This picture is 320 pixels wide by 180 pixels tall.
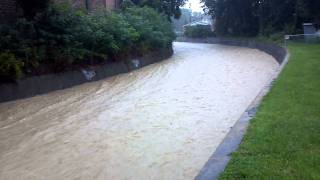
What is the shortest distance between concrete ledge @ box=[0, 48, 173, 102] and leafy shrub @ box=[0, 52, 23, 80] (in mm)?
259

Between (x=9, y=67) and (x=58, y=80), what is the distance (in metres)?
3.00

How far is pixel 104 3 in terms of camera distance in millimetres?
32562

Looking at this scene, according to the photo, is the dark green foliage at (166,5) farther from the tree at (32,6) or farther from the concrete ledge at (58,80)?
the tree at (32,6)

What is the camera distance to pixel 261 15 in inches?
1957

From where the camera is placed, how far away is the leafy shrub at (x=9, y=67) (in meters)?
15.6

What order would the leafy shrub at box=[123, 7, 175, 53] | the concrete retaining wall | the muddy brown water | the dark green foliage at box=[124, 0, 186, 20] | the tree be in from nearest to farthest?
the muddy brown water
the tree
the leafy shrub at box=[123, 7, 175, 53]
the concrete retaining wall
the dark green foliage at box=[124, 0, 186, 20]

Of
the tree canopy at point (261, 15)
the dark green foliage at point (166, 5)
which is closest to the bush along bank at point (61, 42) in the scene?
the dark green foliage at point (166, 5)

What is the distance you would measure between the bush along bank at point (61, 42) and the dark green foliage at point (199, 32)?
36520mm

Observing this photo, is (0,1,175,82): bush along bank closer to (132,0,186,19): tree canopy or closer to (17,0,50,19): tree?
(17,0,50,19): tree

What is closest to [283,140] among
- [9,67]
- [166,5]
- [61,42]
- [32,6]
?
[9,67]

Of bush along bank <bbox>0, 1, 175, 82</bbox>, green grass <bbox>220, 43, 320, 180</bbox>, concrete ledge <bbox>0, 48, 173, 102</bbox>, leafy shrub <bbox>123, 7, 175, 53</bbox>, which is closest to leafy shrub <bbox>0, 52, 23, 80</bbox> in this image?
bush along bank <bbox>0, 1, 175, 82</bbox>

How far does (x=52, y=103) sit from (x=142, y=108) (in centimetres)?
293

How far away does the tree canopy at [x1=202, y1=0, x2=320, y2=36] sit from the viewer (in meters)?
39.0

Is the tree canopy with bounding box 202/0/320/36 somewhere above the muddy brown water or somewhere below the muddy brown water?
above
